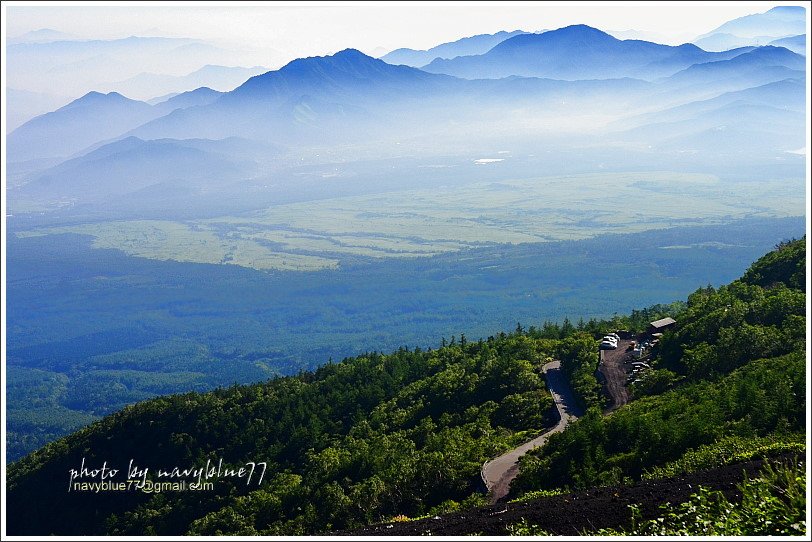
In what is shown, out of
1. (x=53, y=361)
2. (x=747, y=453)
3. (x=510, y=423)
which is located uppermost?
(x=747, y=453)

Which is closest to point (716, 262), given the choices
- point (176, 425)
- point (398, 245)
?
point (398, 245)

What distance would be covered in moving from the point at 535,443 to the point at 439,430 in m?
3.82

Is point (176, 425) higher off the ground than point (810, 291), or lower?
lower

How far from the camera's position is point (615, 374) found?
688 inches

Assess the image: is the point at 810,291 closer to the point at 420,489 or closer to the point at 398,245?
the point at 420,489

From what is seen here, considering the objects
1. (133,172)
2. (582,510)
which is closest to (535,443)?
(582,510)

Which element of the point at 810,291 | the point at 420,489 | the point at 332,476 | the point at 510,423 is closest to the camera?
the point at 810,291

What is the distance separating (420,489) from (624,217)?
75.3 m

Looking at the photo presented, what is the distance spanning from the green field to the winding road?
5332 centimetres

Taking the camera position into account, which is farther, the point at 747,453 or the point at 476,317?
the point at 476,317

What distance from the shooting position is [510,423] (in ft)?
54.7

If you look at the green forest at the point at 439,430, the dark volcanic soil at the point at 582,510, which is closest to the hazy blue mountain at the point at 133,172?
the green forest at the point at 439,430

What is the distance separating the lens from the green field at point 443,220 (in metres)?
77.0

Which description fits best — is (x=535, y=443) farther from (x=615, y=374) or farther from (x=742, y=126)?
(x=742, y=126)
